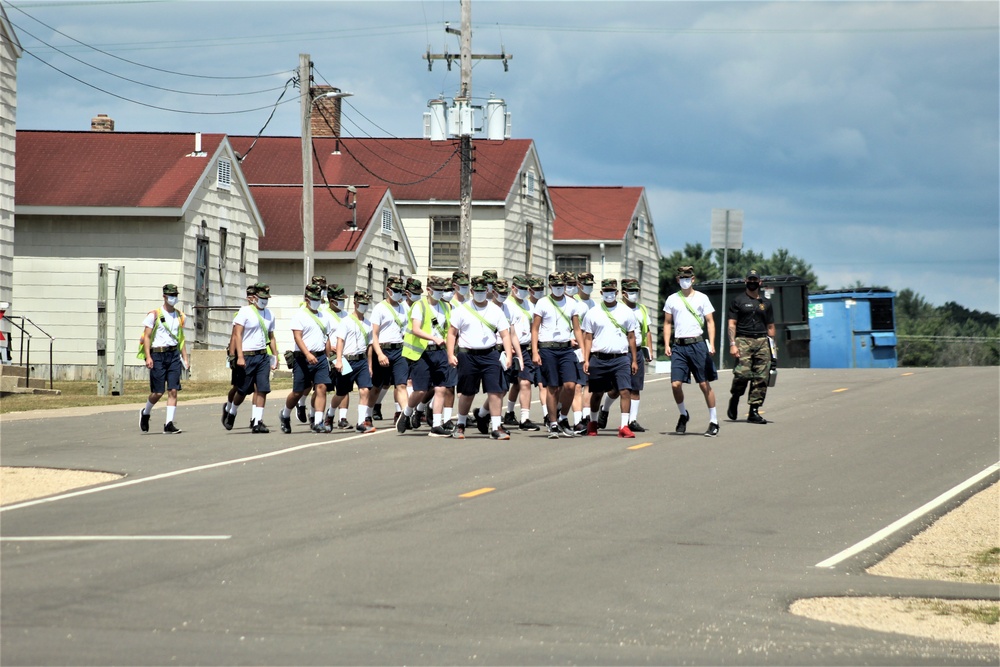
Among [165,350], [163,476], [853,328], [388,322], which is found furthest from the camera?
[853,328]

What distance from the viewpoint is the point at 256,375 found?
18.5 meters

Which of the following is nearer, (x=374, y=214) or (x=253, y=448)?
(x=253, y=448)

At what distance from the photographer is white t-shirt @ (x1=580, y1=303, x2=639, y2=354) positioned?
18047 millimetres

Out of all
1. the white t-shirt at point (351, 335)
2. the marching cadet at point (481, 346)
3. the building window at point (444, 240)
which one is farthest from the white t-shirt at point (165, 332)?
the building window at point (444, 240)

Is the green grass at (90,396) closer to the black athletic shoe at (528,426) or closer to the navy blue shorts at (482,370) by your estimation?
the black athletic shoe at (528,426)

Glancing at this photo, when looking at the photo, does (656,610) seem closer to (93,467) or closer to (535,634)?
(535,634)

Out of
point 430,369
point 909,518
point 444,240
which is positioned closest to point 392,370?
point 430,369

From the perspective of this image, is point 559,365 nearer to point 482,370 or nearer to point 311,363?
point 482,370

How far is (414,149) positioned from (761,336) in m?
Answer: 32.5

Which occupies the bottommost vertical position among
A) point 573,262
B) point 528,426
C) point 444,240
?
point 528,426

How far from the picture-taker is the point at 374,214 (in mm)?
43969

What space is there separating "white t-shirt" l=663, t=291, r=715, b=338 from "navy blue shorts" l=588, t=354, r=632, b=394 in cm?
93

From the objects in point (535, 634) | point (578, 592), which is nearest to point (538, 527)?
point (578, 592)

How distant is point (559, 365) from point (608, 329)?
0.78 metres
